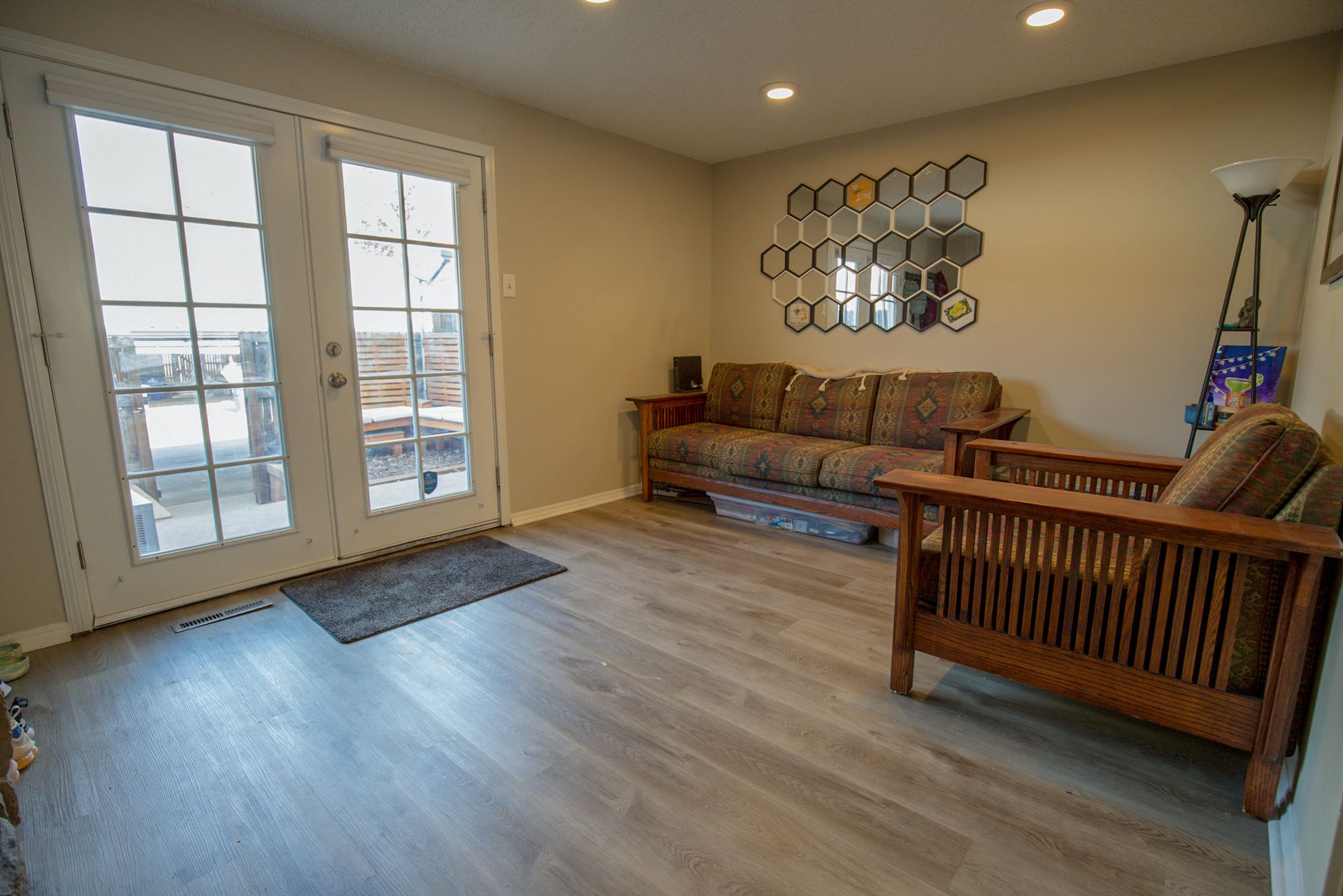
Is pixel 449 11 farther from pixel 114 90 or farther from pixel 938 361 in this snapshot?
pixel 938 361

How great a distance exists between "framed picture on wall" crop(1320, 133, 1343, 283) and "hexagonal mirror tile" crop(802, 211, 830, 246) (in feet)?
7.40

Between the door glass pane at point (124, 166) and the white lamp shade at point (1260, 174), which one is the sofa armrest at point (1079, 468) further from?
the door glass pane at point (124, 166)

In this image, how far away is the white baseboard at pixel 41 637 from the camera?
210cm

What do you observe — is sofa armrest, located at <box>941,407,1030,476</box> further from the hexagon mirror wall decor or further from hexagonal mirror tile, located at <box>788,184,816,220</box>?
hexagonal mirror tile, located at <box>788,184,816,220</box>

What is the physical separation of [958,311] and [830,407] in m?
0.88

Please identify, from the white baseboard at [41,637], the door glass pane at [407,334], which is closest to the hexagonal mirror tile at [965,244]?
the door glass pane at [407,334]

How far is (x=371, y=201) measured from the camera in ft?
9.32

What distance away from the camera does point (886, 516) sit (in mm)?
2951

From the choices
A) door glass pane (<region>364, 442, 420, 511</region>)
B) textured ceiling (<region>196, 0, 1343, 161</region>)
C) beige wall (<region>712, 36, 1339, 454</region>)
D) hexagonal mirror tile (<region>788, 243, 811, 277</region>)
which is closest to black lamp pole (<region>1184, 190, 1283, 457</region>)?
beige wall (<region>712, 36, 1339, 454</region>)

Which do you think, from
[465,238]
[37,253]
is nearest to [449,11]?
[465,238]

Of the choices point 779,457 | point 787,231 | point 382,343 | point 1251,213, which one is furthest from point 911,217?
point 382,343

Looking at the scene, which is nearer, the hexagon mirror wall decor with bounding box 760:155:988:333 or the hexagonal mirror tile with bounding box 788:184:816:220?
the hexagon mirror wall decor with bounding box 760:155:988:333

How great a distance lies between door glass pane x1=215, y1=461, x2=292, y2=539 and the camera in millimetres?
2518

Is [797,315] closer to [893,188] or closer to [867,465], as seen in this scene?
[893,188]
